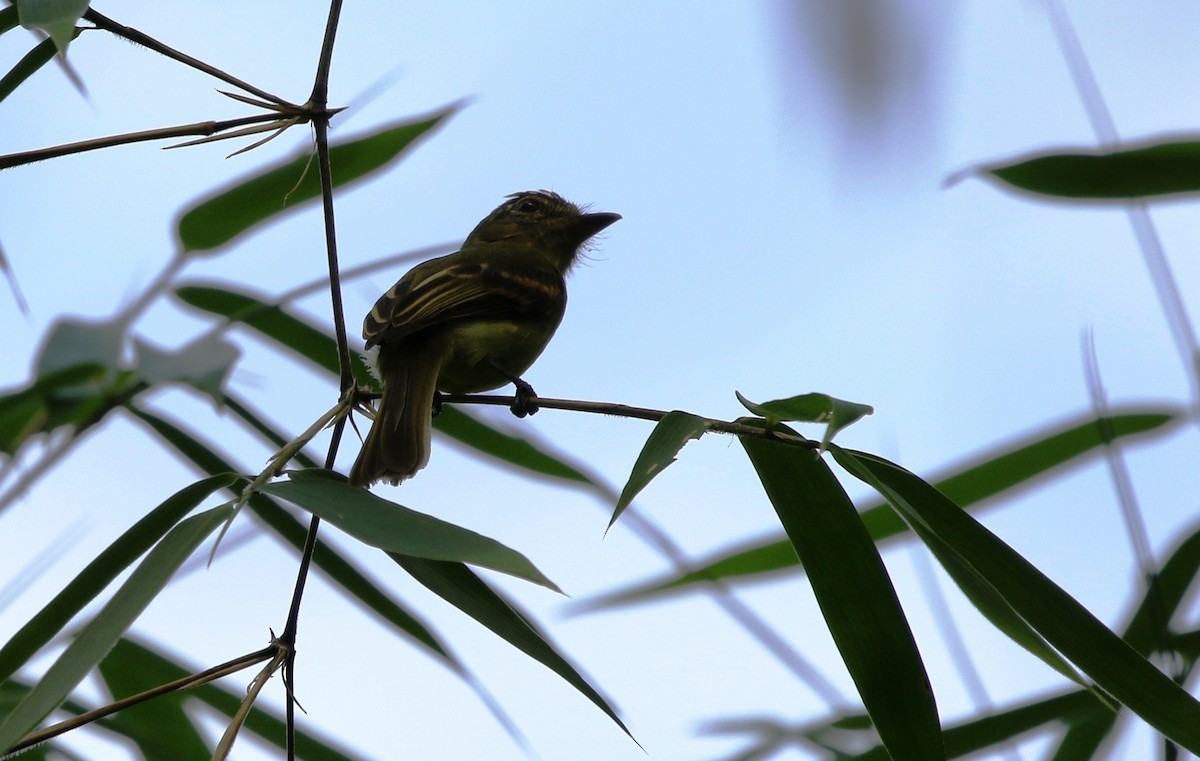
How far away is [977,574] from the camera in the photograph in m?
1.66

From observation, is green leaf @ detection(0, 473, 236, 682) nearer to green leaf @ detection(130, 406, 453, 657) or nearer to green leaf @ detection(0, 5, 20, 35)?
green leaf @ detection(130, 406, 453, 657)

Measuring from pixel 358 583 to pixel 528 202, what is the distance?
258 cm

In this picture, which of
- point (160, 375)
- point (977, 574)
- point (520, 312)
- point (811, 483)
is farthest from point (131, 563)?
point (520, 312)

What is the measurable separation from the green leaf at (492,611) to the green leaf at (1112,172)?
47.8 inches

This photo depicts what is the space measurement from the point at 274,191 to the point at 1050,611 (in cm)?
195

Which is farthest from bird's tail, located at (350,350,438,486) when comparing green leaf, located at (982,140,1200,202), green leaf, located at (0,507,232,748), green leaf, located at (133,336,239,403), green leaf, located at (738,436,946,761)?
green leaf, located at (982,140,1200,202)

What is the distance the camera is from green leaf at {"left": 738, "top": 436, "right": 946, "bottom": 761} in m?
1.70

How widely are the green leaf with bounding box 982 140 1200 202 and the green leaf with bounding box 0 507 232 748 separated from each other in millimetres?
1534

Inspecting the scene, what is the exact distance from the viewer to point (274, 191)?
113 inches

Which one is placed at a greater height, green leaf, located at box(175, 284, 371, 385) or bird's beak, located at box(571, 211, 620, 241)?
bird's beak, located at box(571, 211, 620, 241)

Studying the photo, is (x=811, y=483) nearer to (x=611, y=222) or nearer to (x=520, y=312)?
(x=520, y=312)

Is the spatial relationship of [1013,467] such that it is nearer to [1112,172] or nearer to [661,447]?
[1112,172]

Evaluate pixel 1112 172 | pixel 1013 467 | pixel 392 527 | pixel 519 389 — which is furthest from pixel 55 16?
pixel 519 389

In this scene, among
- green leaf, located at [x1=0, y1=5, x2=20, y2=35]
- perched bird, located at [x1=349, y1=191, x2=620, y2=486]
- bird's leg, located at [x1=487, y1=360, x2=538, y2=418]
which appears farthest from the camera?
bird's leg, located at [x1=487, y1=360, x2=538, y2=418]
